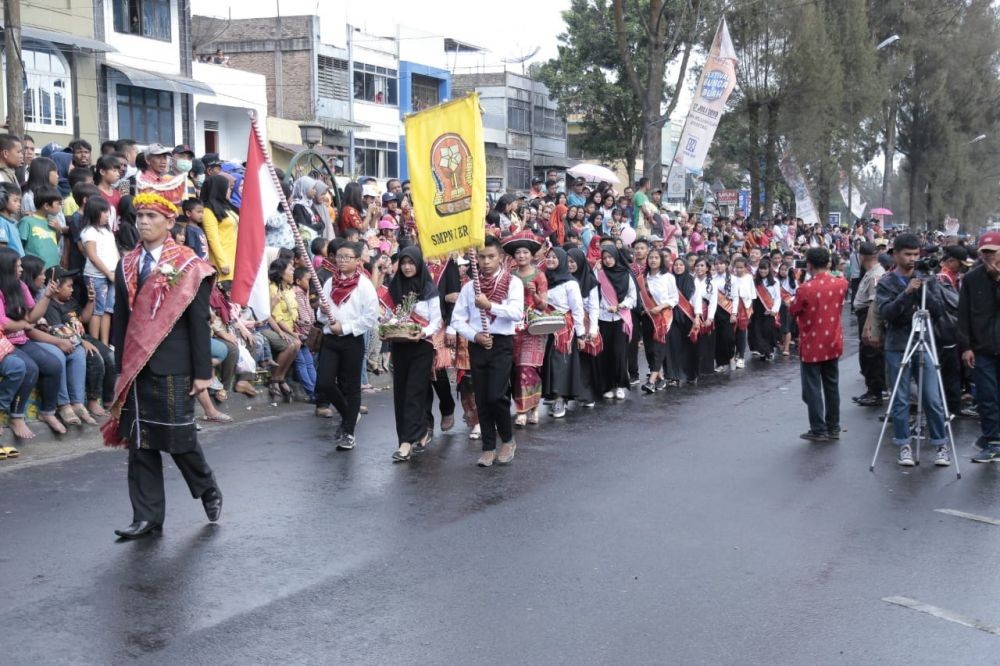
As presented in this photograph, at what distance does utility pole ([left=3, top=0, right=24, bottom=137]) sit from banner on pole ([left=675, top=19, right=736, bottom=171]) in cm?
1439

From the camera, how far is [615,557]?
21.1 feet

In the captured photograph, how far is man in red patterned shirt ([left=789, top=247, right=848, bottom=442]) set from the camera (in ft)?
33.6

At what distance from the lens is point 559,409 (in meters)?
11.9

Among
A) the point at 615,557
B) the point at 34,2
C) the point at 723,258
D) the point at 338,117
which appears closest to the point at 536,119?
the point at 338,117

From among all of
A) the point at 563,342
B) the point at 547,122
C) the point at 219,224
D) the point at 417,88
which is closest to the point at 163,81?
the point at 417,88

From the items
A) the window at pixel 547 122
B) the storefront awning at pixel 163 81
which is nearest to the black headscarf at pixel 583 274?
the storefront awning at pixel 163 81

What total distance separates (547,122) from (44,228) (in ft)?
147

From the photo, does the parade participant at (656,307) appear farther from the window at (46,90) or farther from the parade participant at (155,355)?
the window at (46,90)

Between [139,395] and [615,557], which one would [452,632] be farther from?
[139,395]

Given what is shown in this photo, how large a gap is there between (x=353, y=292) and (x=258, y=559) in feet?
11.5

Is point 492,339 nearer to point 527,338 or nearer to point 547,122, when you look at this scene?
point 527,338

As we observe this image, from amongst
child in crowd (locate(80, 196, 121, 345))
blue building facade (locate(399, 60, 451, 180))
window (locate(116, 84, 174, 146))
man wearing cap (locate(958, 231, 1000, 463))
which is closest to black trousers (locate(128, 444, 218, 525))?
child in crowd (locate(80, 196, 121, 345))

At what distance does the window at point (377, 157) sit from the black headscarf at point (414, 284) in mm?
31204

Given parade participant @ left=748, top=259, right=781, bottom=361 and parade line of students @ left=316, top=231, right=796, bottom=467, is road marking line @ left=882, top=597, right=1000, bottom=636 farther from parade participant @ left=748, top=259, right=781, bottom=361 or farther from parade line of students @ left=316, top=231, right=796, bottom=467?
parade participant @ left=748, top=259, right=781, bottom=361
